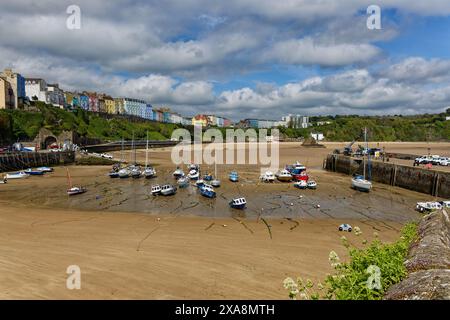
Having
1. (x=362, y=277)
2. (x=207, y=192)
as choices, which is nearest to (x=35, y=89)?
(x=207, y=192)

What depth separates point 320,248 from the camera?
60.8 feet

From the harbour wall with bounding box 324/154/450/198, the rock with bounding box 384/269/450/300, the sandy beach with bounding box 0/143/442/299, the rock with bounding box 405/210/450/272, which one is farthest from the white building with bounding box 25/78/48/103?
the rock with bounding box 384/269/450/300

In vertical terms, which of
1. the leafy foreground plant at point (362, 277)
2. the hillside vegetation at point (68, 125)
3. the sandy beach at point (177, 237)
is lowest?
the sandy beach at point (177, 237)

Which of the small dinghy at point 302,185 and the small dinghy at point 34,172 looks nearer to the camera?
the small dinghy at point 302,185

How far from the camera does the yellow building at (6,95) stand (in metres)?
106

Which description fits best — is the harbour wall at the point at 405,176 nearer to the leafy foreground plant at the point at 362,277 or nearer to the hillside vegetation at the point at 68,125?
the leafy foreground plant at the point at 362,277

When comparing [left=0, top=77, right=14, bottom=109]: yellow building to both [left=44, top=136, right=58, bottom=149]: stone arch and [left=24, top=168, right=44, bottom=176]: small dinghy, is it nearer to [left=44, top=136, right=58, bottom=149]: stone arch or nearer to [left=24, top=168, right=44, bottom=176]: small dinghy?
[left=44, top=136, right=58, bottom=149]: stone arch

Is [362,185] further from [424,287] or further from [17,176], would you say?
[17,176]

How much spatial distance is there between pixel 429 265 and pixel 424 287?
1.80m

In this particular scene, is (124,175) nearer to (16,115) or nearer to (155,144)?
(16,115)

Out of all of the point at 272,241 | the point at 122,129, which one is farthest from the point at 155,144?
the point at 272,241

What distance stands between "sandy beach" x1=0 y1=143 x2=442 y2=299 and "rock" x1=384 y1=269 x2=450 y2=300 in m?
6.52

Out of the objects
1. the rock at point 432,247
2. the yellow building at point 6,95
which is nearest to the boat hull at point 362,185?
the rock at point 432,247
